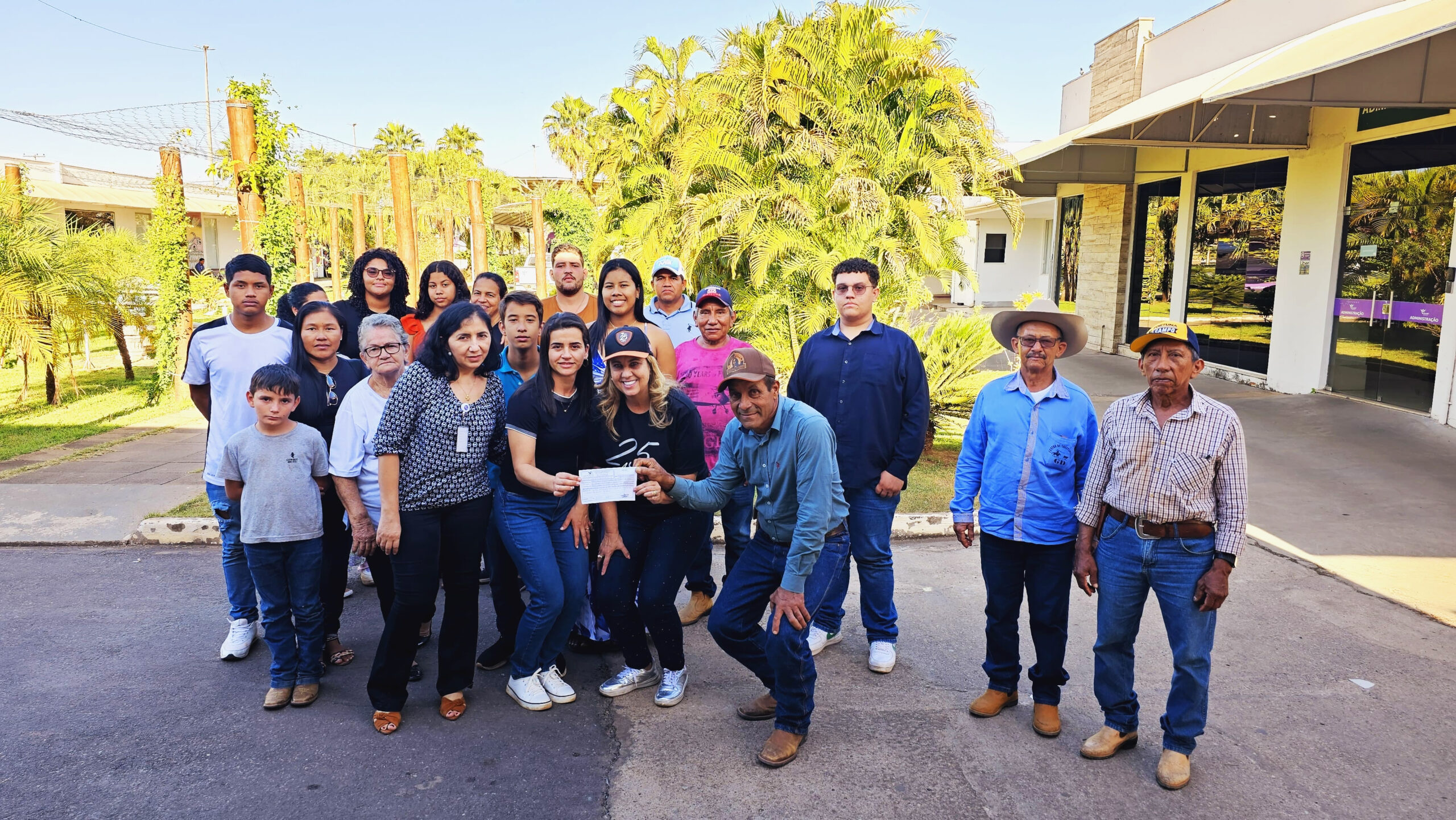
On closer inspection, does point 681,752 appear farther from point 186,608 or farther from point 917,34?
point 917,34

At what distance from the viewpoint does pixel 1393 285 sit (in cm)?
1044

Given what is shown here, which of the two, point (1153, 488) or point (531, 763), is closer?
point (1153, 488)

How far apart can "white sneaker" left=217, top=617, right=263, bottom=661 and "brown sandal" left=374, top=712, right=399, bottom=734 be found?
1.19 metres

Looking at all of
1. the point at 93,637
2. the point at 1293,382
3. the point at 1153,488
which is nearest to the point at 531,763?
the point at 1153,488

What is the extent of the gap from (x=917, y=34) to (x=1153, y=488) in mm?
8036

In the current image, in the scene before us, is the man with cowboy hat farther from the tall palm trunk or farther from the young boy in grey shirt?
the tall palm trunk

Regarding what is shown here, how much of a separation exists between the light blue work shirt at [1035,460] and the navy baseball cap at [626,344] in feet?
4.97

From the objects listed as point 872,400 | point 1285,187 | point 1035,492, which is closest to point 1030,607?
point 1035,492

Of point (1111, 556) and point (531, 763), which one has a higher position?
point (1111, 556)

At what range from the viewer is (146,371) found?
18203 millimetres

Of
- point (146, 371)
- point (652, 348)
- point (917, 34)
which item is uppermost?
point (917, 34)

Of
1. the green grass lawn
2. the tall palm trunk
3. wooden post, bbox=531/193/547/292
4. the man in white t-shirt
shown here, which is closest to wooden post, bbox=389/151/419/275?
the green grass lawn

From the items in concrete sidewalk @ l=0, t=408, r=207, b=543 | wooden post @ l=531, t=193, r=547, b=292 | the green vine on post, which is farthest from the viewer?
wooden post @ l=531, t=193, r=547, b=292

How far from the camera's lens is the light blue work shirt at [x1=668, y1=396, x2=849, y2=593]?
3666 mm
